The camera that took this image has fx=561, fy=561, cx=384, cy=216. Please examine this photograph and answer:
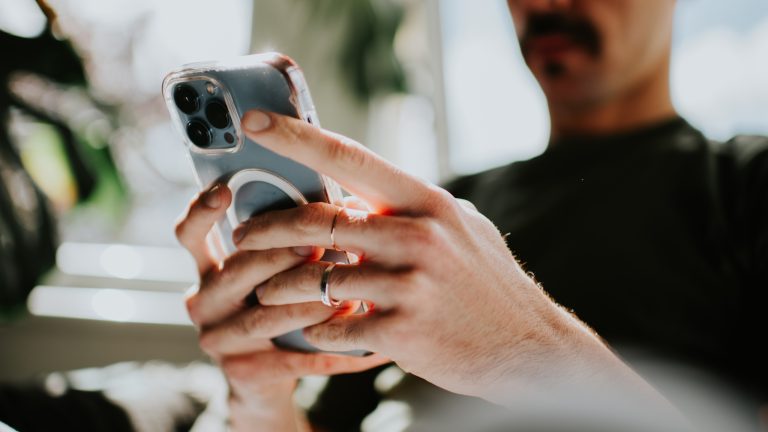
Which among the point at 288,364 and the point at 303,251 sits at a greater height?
the point at 303,251

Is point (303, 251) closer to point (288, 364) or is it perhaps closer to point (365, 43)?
point (288, 364)

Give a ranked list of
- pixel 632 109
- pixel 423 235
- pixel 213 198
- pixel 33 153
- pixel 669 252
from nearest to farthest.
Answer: pixel 423 235 < pixel 213 198 < pixel 669 252 < pixel 632 109 < pixel 33 153

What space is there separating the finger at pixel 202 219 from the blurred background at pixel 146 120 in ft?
2.21

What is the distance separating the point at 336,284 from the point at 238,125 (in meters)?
0.14

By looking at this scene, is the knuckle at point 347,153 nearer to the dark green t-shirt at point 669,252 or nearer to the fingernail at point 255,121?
the fingernail at point 255,121

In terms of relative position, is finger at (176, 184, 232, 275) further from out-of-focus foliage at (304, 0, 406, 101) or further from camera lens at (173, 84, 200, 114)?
out-of-focus foliage at (304, 0, 406, 101)

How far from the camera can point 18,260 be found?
1.19m

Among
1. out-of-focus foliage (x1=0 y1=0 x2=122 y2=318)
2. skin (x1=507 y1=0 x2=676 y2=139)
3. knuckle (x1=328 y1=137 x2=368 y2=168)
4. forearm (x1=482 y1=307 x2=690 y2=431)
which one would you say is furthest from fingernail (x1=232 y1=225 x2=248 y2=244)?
out-of-focus foliage (x1=0 y1=0 x2=122 y2=318)

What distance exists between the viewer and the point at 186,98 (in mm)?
416

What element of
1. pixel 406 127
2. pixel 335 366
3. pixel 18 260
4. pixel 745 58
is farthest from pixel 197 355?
pixel 745 58

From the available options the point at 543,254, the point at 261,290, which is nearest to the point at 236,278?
the point at 261,290

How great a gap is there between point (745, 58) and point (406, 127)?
0.83 meters

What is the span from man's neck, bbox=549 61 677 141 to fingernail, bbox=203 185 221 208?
643 mm

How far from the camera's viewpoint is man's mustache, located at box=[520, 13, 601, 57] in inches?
33.5
